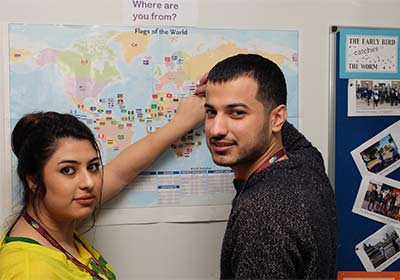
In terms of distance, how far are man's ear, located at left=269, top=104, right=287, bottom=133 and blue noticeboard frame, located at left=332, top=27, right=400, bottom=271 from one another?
0.47m

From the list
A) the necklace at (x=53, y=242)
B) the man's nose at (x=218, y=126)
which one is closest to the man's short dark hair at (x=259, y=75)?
the man's nose at (x=218, y=126)

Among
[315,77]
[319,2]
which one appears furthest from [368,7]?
[315,77]

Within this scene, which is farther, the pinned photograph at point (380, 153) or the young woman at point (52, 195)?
the pinned photograph at point (380, 153)

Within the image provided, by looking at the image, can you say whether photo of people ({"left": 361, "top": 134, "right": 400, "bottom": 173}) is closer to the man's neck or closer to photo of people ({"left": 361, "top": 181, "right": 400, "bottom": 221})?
photo of people ({"left": 361, "top": 181, "right": 400, "bottom": 221})

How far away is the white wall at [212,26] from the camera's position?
4.78ft

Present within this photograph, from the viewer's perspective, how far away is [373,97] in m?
1.67

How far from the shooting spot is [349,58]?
166 cm

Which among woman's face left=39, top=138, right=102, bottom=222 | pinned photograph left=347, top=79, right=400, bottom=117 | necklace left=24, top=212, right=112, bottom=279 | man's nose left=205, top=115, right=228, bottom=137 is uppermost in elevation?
pinned photograph left=347, top=79, right=400, bottom=117

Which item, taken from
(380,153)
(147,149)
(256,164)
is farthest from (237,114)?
(380,153)

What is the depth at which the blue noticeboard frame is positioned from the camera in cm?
165

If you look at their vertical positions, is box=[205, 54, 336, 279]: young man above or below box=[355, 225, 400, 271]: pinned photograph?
above

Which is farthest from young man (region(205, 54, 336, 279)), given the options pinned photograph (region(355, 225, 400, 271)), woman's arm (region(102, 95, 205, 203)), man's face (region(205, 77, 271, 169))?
pinned photograph (region(355, 225, 400, 271))

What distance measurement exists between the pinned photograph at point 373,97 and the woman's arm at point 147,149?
557 millimetres

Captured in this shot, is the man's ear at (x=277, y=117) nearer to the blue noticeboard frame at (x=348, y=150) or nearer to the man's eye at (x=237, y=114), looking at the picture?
the man's eye at (x=237, y=114)
